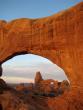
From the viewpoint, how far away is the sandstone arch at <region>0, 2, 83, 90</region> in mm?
22766

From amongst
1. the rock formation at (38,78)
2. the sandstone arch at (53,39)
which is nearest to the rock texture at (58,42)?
the sandstone arch at (53,39)

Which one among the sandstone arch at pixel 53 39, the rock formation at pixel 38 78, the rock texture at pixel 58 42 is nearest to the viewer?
the rock texture at pixel 58 42

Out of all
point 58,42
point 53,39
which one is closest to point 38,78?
point 53,39

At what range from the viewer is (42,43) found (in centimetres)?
2461

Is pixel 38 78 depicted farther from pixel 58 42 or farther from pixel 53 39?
pixel 58 42

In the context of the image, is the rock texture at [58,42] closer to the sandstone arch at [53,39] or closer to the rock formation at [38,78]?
the sandstone arch at [53,39]

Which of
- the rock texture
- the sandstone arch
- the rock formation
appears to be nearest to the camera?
the rock texture

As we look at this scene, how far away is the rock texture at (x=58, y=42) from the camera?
2259 centimetres

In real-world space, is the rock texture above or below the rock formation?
above

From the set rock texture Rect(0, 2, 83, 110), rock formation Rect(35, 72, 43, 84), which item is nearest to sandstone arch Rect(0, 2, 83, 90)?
rock texture Rect(0, 2, 83, 110)

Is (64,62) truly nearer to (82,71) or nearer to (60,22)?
(82,71)

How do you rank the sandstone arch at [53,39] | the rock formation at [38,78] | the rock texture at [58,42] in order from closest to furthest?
the rock texture at [58,42] → the sandstone arch at [53,39] → the rock formation at [38,78]

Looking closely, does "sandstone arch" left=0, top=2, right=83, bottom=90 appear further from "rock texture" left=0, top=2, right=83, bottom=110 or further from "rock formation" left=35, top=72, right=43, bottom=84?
"rock formation" left=35, top=72, right=43, bottom=84

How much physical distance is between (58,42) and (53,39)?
567 millimetres
